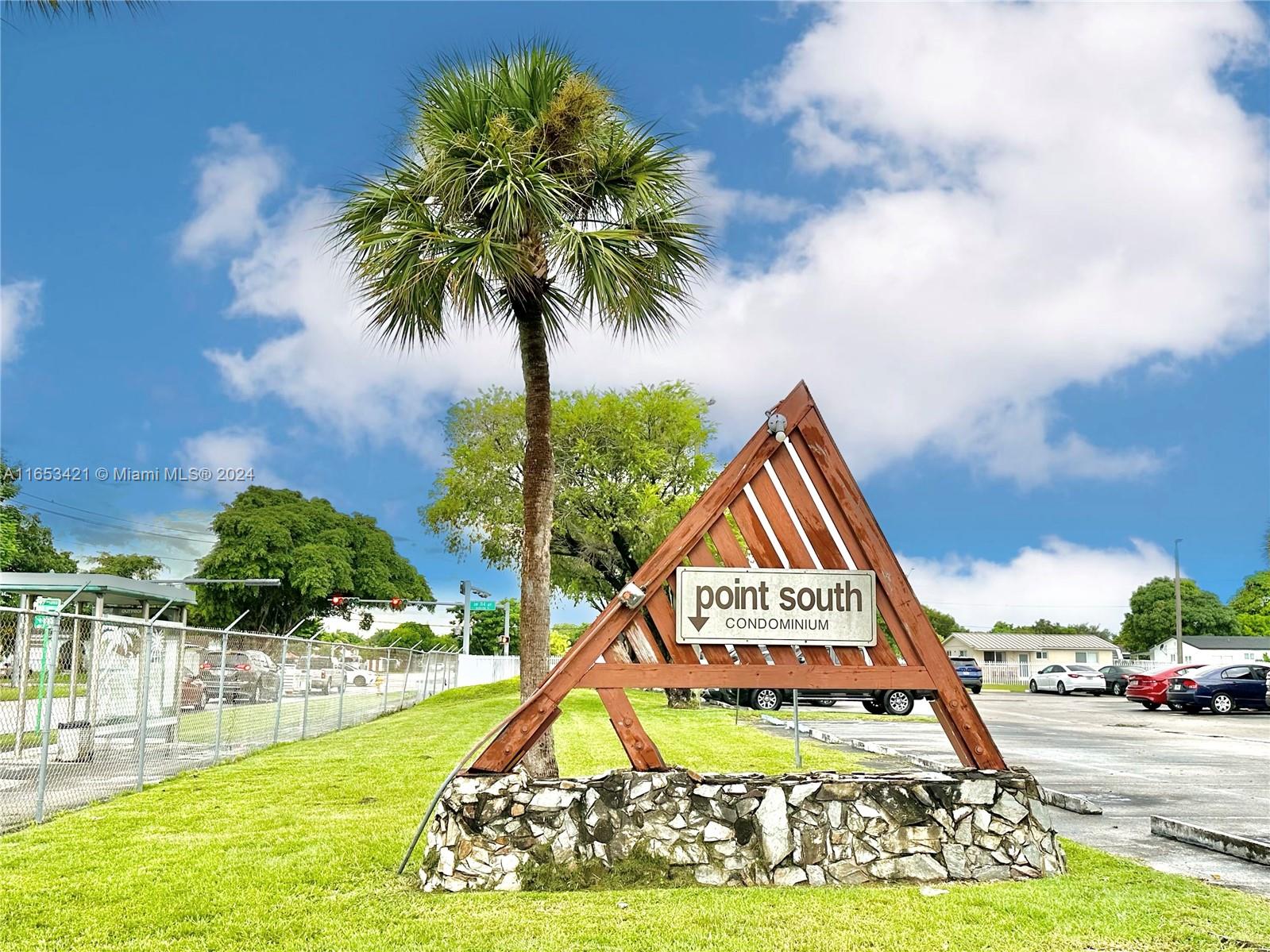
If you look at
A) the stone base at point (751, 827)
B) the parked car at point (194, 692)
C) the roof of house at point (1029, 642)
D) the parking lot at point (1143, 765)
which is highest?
the roof of house at point (1029, 642)

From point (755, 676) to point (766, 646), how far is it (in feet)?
0.78

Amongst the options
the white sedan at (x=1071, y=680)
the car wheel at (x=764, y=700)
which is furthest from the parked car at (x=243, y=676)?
the white sedan at (x=1071, y=680)

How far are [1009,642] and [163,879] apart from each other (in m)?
88.9

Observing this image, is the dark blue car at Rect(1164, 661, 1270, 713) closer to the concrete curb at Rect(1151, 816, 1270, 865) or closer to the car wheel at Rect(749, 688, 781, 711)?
the car wheel at Rect(749, 688, 781, 711)

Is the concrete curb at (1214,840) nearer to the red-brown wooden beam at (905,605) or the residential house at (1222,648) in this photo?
the red-brown wooden beam at (905,605)

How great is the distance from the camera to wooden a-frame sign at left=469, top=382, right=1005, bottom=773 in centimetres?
719

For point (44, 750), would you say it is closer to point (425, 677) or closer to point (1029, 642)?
point (425, 677)

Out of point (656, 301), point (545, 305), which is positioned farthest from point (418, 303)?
point (656, 301)

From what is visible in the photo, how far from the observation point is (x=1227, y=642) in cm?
7281

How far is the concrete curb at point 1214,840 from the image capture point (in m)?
7.64

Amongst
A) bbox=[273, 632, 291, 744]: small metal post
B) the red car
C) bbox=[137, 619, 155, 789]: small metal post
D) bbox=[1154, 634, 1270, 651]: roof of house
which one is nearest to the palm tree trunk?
bbox=[137, 619, 155, 789]: small metal post

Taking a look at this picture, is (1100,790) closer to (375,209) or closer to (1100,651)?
(375,209)

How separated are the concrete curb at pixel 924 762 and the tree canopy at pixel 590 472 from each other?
6.30 meters

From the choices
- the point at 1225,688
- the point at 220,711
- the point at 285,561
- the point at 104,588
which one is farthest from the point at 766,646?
the point at 285,561
